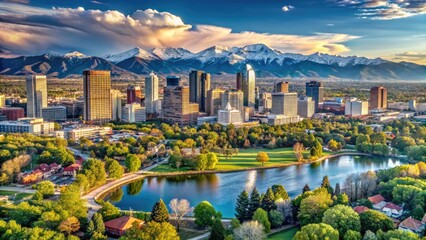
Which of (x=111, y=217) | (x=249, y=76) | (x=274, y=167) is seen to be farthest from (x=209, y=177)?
(x=249, y=76)

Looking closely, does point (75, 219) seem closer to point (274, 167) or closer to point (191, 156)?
point (191, 156)

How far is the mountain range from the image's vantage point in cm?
9470

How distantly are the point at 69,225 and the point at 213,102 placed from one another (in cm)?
2846

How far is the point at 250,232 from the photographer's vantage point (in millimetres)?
9422

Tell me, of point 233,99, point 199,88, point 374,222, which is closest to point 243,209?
point 374,222

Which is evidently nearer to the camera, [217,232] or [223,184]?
[217,232]

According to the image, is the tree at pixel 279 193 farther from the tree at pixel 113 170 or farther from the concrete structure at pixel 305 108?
the concrete structure at pixel 305 108

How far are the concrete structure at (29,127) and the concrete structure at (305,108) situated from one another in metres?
20.7

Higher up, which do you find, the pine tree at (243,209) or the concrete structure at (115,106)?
the concrete structure at (115,106)

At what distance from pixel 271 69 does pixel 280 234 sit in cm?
10379

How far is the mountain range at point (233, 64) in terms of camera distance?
9470cm

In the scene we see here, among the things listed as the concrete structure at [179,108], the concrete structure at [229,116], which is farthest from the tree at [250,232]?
the concrete structure at [179,108]

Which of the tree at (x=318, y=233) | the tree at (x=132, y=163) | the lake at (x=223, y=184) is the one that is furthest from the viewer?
the tree at (x=132, y=163)

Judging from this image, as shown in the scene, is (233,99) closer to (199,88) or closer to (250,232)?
(199,88)
